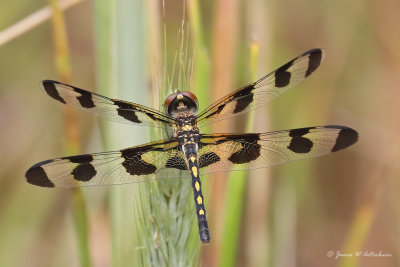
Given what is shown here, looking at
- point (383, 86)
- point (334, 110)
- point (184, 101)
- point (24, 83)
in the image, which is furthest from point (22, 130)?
point (383, 86)

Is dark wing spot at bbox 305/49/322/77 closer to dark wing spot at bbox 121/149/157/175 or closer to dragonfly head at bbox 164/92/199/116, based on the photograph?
dragonfly head at bbox 164/92/199/116

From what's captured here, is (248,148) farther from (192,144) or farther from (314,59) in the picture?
(314,59)

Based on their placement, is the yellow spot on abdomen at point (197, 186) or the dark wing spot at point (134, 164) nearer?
the yellow spot on abdomen at point (197, 186)

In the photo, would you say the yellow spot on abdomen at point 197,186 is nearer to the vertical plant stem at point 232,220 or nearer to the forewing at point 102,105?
the vertical plant stem at point 232,220

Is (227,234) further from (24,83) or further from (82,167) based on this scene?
(24,83)

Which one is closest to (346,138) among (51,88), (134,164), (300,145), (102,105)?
(300,145)

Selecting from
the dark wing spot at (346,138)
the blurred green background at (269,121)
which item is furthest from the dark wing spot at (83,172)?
the dark wing spot at (346,138)

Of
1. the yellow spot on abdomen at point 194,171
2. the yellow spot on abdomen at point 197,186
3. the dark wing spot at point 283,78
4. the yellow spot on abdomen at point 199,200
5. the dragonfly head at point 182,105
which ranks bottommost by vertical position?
the yellow spot on abdomen at point 199,200

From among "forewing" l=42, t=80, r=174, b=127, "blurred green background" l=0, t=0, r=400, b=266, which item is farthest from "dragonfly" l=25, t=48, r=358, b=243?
"blurred green background" l=0, t=0, r=400, b=266
